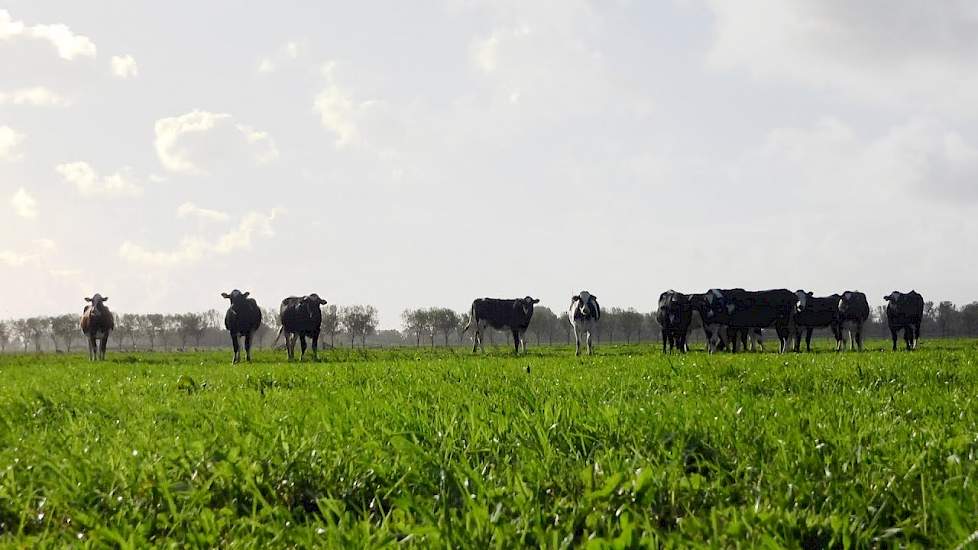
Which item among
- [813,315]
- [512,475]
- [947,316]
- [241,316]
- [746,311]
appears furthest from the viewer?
[947,316]

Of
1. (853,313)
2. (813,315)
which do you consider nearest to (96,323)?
(813,315)

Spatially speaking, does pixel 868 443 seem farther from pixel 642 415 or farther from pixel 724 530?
pixel 724 530

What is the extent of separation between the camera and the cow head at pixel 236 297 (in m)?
30.3

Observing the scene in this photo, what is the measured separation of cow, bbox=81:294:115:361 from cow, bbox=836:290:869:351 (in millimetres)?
35069

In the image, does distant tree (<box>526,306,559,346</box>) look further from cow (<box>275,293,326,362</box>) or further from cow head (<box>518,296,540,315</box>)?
cow (<box>275,293,326,362</box>)

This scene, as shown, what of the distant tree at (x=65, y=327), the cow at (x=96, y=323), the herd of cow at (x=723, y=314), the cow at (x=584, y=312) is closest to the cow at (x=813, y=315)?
the herd of cow at (x=723, y=314)

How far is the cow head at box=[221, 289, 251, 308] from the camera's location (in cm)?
3030

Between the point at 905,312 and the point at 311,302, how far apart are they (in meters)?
29.7

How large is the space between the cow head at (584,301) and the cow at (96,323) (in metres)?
21.9

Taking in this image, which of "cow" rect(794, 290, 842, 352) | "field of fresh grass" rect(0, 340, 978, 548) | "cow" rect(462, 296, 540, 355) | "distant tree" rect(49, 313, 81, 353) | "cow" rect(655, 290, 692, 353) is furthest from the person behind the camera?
"distant tree" rect(49, 313, 81, 353)

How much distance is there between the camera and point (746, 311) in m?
32.1

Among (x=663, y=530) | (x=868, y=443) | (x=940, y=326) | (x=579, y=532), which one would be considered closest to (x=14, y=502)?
(x=579, y=532)

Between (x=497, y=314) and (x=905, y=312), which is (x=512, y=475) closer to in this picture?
(x=497, y=314)

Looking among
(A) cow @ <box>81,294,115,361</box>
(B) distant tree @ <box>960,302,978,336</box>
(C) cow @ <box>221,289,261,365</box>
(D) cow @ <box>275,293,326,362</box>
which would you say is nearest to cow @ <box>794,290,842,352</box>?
(D) cow @ <box>275,293,326,362</box>
